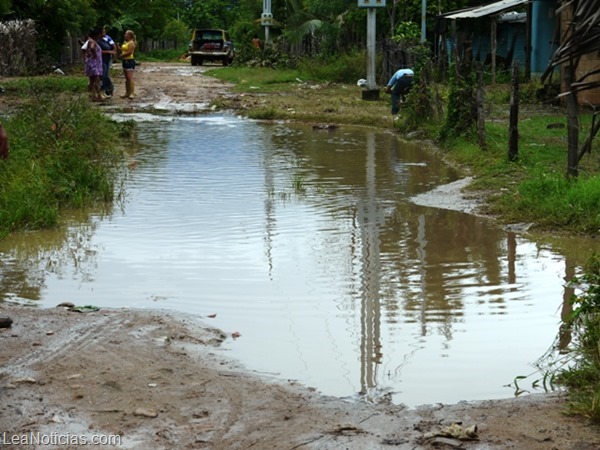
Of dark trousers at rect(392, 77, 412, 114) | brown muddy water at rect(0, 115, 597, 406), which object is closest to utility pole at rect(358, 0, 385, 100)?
dark trousers at rect(392, 77, 412, 114)

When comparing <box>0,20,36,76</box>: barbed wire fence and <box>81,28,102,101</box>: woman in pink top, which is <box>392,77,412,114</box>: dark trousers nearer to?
<box>81,28,102,101</box>: woman in pink top

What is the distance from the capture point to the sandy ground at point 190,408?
16.0 feet

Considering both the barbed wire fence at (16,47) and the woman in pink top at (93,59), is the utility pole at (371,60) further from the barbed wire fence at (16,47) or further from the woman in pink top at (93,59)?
the barbed wire fence at (16,47)

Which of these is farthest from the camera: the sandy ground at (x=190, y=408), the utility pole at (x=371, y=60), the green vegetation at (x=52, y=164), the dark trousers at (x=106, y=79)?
the utility pole at (x=371, y=60)

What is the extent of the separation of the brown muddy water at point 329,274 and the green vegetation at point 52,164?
0.35m

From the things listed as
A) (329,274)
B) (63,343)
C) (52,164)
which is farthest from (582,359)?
(52,164)

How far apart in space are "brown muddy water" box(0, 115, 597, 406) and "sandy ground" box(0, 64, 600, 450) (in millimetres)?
330

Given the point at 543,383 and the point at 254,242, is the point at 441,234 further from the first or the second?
the point at 543,383

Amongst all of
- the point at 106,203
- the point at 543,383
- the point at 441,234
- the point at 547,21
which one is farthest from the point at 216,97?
the point at 543,383

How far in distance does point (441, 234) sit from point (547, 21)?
16.6 metres

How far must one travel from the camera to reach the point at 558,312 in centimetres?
751

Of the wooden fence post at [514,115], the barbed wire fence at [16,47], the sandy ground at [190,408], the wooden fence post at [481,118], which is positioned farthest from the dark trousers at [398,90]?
the sandy ground at [190,408]

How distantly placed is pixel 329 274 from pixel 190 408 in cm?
347

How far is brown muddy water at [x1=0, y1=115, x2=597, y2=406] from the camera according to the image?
6359mm
